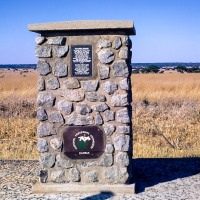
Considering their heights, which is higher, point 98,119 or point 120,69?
point 120,69

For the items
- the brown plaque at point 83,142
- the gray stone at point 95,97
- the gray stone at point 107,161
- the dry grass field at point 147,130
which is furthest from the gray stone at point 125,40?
the dry grass field at point 147,130

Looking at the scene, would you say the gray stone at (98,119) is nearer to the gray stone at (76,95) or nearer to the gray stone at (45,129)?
the gray stone at (76,95)

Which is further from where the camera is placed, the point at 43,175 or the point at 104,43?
the point at 43,175

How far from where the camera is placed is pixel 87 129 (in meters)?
7.34

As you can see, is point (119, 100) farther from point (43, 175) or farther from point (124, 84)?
point (43, 175)

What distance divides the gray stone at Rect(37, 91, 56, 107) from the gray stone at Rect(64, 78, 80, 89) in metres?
0.29

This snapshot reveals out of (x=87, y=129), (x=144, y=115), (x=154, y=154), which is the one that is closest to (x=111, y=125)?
(x=87, y=129)

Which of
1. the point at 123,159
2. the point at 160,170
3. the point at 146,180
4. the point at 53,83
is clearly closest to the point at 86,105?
the point at 53,83

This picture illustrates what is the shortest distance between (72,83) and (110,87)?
0.56m

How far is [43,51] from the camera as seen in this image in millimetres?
7297

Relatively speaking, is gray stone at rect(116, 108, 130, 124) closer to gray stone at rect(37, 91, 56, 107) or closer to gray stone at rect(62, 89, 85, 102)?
gray stone at rect(62, 89, 85, 102)

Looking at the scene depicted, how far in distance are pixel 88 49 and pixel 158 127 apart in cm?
740

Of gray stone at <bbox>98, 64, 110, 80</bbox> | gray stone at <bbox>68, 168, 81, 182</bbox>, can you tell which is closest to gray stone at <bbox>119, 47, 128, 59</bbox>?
gray stone at <bbox>98, 64, 110, 80</bbox>

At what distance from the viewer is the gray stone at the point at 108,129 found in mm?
7255
